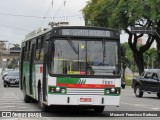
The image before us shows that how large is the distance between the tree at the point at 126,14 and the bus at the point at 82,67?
111 ft

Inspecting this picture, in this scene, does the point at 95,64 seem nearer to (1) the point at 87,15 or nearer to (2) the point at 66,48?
(2) the point at 66,48

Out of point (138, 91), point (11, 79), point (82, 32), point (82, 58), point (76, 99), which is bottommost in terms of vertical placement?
point (138, 91)

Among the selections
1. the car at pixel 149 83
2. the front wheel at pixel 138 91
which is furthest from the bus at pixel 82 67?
the front wheel at pixel 138 91

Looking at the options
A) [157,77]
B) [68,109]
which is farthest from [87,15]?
[68,109]

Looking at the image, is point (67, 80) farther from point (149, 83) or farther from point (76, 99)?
point (149, 83)

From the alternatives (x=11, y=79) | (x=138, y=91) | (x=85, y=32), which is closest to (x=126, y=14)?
(x=11, y=79)

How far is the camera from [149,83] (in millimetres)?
31156

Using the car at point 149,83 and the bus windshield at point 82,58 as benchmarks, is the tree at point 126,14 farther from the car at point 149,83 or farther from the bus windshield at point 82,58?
the bus windshield at point 82,58

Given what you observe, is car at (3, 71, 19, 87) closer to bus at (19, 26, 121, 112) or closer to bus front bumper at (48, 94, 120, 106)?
bus at (19, 26, 121, 112)

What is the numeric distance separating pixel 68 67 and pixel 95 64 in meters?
0.86

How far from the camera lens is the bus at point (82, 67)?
647 inches

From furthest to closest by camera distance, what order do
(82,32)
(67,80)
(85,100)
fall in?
(82,32)
(85,100)
(67,80)

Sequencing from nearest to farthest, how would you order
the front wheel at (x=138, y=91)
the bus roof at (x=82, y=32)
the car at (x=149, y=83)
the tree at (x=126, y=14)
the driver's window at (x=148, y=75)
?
the bus roof at (x=82, y=32), the car at (x=149, y=83), the driver's window at (x=148, y=75), the front wheel at (x=138, y=91), the tree at (x=126, y=14)

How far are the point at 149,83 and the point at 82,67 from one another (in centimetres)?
1524
